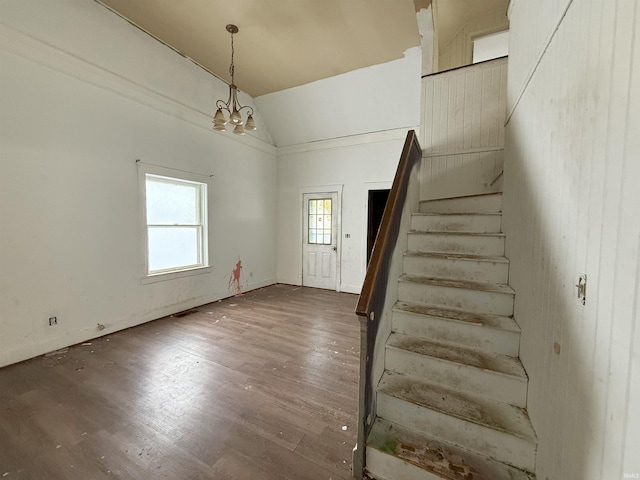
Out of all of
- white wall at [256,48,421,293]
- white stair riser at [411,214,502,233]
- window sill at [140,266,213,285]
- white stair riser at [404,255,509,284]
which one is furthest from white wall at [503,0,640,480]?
window sill at [140,266,213,285]

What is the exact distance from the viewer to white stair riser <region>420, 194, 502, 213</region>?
2426mm

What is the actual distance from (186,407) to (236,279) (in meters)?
3.24

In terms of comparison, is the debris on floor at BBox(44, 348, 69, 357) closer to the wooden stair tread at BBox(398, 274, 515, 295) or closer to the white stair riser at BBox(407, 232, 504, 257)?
the wooden stair tread at BBox(398, 274, 515, 295)

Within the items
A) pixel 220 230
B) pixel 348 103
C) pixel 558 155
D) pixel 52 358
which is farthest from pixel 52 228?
pixel 348 103

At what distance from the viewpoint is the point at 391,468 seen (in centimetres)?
140

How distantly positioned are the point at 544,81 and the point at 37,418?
3.83 meters

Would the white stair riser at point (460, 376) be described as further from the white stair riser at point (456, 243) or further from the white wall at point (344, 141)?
the white wall at point (344, 141)

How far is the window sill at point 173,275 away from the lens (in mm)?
3631

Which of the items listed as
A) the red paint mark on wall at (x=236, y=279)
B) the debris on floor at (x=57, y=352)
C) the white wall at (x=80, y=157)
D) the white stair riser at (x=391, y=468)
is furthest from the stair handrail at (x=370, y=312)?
the red paint mark on wall at (x=236, y=279)

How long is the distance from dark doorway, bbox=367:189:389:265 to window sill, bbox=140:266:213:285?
3.18m

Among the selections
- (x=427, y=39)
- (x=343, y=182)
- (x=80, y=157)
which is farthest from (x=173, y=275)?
(x=427, y=39)

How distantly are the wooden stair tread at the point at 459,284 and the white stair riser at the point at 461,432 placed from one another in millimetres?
848

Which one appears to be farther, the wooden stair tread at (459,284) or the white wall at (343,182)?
the white wall at (343,182)

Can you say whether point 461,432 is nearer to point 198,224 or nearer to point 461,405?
point 461,405
